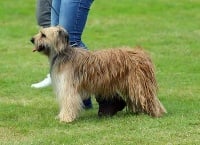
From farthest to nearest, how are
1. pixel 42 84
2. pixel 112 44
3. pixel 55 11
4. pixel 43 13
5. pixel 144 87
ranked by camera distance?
pixel 112 44, pixel 42 84, pixel 43 13, pixel 55 11, pixel 144 87

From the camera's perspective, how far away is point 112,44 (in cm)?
1496

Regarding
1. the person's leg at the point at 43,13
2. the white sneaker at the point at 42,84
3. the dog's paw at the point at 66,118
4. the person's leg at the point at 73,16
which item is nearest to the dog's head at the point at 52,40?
the person's leg at the point at 73,16

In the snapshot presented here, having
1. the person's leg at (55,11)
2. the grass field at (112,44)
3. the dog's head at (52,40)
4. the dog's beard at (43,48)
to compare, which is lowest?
the grass field at (112,44)

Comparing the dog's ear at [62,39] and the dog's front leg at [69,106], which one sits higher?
the dog's ear at [62,39]

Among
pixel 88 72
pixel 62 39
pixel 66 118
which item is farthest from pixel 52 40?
pixel 66 118

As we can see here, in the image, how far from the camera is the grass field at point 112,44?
683 centimetres

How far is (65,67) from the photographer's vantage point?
24.5 ft

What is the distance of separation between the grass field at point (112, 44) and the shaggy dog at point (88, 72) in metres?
0.26

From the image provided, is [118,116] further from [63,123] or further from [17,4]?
[17,4]

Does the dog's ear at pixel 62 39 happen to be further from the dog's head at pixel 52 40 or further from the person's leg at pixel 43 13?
the person's leg at pixel 43 13

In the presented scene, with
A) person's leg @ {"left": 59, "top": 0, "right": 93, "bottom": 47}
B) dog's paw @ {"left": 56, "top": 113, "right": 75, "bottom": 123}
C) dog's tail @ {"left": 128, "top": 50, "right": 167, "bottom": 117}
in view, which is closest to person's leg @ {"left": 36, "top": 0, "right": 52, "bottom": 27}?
person's leg @ {"left": 59, "top": 0, "right": 93, "bottom": 47}

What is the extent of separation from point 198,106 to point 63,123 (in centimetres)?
187

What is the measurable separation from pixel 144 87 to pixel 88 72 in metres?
0.69

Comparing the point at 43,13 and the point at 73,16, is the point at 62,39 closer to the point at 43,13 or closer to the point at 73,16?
the point at 73,16
